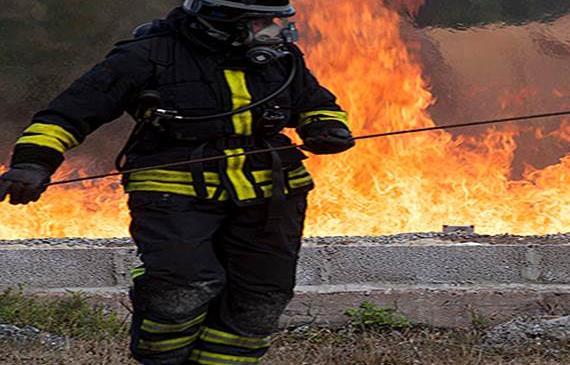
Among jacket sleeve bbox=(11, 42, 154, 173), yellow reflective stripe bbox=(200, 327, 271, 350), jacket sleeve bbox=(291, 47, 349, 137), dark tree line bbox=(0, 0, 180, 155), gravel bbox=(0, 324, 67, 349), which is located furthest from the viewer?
dark tree line bbox=(0, 0, 180, 155)

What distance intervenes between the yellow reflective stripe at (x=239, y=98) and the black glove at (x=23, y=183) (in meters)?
0.70

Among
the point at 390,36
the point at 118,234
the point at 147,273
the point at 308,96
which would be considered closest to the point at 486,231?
the point at 390,36

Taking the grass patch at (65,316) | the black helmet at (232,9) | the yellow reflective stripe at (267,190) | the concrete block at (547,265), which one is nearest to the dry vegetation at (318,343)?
the grass patch at (65,316)

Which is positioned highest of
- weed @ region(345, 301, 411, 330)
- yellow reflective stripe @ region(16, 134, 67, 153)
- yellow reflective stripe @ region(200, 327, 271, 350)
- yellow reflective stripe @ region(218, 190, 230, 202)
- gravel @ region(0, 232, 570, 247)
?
yellow reflective stripe @ region(16, 134, 67, 153)

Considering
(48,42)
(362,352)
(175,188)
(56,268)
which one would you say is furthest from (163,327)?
(48,42)

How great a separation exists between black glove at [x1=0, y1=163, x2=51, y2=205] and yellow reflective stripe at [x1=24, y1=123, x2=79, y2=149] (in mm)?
129

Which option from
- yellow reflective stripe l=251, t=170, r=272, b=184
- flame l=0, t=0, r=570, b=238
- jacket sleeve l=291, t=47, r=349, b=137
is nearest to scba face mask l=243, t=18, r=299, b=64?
jacket sleeve l=291, t=47, r=349, b=137

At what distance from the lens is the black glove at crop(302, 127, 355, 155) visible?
4.19 m

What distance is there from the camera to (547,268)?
5.87 m

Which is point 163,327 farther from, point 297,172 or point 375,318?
point 375,318

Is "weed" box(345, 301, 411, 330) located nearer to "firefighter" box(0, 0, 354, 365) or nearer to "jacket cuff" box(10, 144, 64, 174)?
"firefighter" box(0, 0, 354, 365)

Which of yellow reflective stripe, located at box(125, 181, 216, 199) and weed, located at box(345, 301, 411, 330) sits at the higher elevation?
yellow reflective stripe, located at box(125, 181, 216, 199)

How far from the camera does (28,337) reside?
5410mm

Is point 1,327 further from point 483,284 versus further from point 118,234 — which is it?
point 483,284
